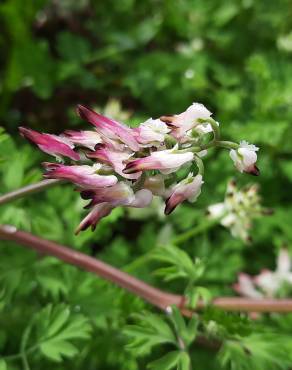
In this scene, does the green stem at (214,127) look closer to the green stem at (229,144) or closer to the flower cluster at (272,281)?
the green stem at (229,144)

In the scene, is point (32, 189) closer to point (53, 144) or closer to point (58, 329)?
Result: point (53, 144)

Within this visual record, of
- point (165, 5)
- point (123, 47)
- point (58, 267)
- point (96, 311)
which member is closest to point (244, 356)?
point (96, 311)

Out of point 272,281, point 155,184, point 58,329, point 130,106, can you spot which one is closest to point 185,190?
point 155,184

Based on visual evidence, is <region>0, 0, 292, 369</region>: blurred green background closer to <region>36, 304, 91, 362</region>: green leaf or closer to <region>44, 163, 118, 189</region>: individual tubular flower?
<region>36, 304, 91, 362</region>: green leaf

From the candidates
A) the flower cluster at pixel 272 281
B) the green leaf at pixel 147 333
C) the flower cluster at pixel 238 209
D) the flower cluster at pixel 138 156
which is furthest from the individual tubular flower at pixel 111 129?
the flower cluster at pixel 272 281

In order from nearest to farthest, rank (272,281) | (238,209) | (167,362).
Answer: (167,362)
(238,209)
(272,281)

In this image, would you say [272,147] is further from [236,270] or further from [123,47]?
[123,47]
